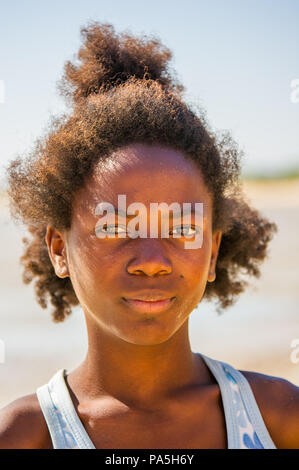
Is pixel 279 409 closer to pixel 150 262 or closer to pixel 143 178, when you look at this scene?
pixel 150 262

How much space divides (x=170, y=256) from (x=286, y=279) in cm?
463

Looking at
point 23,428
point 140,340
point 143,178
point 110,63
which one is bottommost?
point 23,428

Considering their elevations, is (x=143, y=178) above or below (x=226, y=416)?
above

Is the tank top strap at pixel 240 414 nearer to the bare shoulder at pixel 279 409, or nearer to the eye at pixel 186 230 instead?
the bare shoulder at pixel 279 409

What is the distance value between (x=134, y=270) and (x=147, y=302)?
0.10 metres

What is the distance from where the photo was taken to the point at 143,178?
5.96 ft

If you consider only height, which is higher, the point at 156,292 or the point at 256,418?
the point at 156,292

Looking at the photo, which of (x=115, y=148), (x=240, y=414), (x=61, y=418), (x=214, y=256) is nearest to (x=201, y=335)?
(x=214, y=256)

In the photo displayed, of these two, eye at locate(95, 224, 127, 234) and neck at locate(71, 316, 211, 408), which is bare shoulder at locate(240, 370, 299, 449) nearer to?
neck at locate(71, 316, 211, 408)

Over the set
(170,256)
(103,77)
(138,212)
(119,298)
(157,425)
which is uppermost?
(103,77)

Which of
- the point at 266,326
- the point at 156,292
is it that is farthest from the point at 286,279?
the point at 156,292

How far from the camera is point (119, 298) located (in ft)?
5.89

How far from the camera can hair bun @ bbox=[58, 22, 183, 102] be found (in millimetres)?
2182
